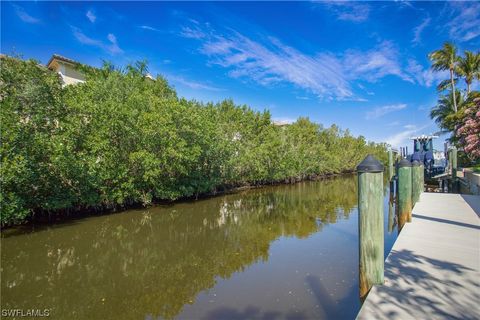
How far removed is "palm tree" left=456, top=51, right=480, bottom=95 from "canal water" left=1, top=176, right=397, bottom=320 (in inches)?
1041

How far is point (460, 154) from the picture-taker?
27.6 m

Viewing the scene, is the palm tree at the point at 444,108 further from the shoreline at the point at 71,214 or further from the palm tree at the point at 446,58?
the shoreline at the point at 71,214

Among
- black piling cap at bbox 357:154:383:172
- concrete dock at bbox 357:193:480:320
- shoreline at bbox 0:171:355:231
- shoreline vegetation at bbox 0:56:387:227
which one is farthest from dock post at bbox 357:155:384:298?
shoreline at bbox 0:171:355:231

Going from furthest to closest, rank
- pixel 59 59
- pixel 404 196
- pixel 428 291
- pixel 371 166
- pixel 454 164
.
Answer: pixel 59 59
pixel 454 164
pixel 404 196
pixel 371 166
pixel 428 291

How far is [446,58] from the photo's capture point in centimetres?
3008

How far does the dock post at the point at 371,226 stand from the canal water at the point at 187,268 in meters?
0.95

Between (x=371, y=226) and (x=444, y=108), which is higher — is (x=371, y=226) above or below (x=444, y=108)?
below

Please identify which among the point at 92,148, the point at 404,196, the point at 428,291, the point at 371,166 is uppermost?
the point at 92,148

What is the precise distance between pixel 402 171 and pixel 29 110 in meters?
15.1

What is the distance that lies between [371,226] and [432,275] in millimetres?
1269

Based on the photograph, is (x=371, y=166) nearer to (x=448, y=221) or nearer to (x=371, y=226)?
(x=371, y=226)

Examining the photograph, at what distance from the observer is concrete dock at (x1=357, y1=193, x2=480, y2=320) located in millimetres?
3432

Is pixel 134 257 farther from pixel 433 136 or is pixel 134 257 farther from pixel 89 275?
pixel 433 136

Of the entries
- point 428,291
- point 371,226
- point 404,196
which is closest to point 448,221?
point 404,196
